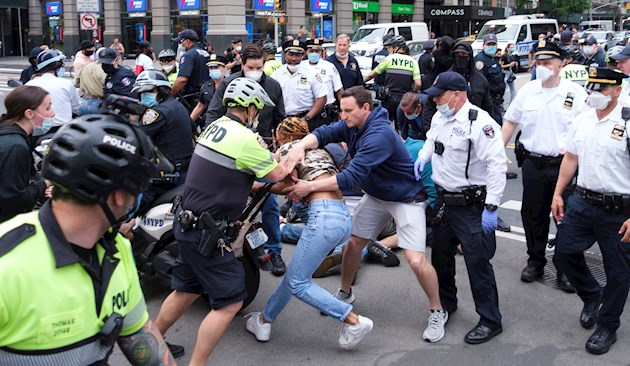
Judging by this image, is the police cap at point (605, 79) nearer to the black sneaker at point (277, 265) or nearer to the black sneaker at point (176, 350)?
the black sneaker at point (277, 265)

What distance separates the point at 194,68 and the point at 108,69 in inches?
50.0

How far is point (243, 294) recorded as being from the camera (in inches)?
162

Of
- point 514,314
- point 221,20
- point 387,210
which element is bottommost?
point 514,314

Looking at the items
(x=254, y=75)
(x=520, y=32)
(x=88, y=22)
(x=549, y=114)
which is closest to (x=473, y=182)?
(x=549, y=114)

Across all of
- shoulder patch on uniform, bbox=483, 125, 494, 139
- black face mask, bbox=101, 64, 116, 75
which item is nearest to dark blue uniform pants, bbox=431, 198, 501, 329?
shoulder patch on uniform, bbox=483, 125, 494, 139

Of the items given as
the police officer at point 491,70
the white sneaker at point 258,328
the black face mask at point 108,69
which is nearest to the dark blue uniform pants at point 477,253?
the white sneaker at point 258,328

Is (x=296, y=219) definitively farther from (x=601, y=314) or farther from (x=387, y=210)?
(x=601, y=314)

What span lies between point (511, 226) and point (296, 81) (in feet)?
10.9

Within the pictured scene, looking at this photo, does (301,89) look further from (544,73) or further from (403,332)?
(403,332)

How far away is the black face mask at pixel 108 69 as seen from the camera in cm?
915

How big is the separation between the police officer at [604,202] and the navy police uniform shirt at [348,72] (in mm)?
5752

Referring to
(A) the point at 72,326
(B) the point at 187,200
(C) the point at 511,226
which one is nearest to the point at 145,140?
(A) the point at 72,326

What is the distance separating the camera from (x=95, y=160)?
1.93 meters

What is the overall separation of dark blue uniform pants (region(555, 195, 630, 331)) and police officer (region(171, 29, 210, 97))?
249 inches
